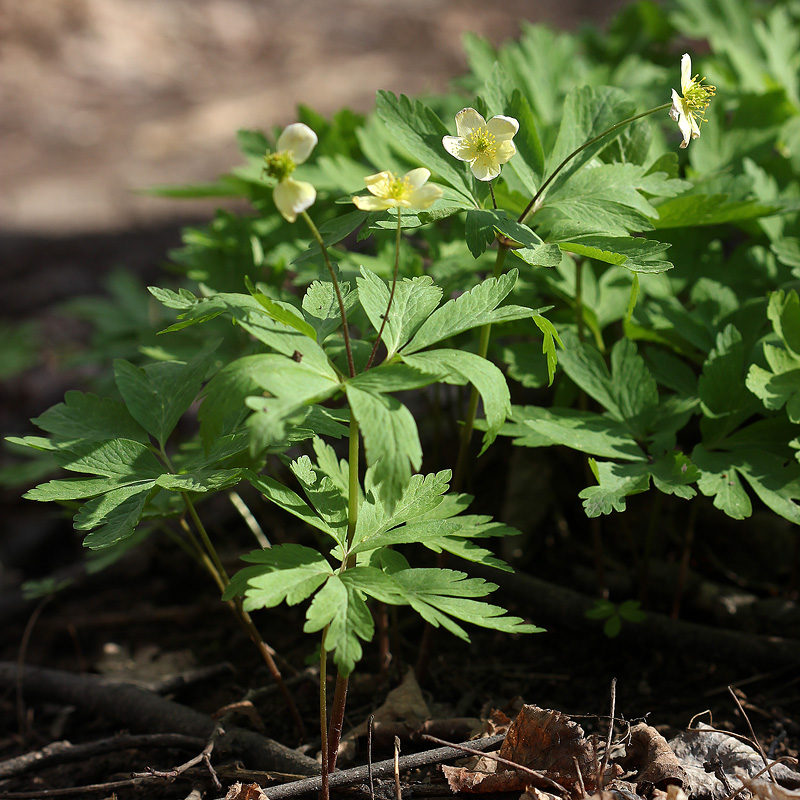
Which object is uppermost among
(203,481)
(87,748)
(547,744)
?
(203,481)

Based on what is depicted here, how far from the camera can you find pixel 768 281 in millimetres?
2129

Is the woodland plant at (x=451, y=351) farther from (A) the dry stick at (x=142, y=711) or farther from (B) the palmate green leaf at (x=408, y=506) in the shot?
(A) the dry stick at (x=142, y=711)

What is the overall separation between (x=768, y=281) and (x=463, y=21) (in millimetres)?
9343

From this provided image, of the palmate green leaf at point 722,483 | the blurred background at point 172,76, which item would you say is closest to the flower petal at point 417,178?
the palmate green leaf at point 722,483

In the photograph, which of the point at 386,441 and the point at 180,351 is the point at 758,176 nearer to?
the point at 386,441

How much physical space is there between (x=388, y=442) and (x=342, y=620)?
32 cm

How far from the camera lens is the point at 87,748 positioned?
5.94ft

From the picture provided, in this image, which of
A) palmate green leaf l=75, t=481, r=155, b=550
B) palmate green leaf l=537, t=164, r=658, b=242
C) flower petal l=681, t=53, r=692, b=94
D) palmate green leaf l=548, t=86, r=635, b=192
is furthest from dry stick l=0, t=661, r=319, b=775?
flower petal l=681, t=53, r=692, b=94

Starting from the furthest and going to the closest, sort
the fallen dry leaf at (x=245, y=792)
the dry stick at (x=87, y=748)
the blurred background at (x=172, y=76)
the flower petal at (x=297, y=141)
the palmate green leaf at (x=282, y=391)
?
the blurred background at (x=172, y=76) < the dry stick at (x=87, y=748) < the fallen dry leaf at (x=245, y=792) < the flower petal at (x=297, y=141) < the palmate green leaf at (x=282, y=391)

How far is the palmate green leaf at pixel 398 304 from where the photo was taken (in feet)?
4.44

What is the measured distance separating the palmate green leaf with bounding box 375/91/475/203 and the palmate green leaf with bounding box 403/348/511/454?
481 millimetres

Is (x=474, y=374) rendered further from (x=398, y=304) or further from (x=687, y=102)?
(x=687, y=102)

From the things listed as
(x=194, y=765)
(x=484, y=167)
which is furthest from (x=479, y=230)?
(x=194, y=765)

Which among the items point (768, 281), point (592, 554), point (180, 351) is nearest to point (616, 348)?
point (768, 281)
